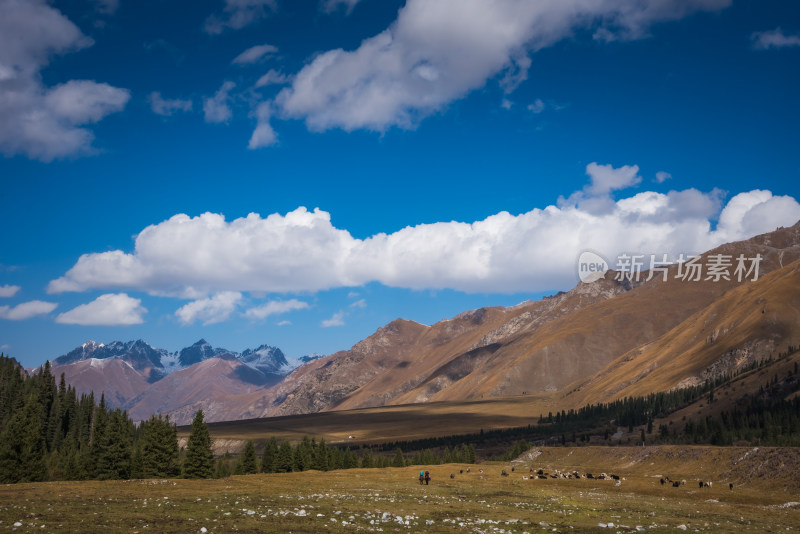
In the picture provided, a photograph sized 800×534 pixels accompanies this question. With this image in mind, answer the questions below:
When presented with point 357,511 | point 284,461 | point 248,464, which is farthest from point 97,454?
point 357,511

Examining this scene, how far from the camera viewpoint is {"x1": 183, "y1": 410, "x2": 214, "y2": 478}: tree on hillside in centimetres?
8788

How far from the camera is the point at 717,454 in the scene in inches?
4117

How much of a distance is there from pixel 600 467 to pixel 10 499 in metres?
130

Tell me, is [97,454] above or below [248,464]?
above

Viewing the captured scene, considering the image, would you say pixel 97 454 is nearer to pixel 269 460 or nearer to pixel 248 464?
pixel 248 464

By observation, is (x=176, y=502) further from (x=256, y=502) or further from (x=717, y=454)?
(x=717, y=454)

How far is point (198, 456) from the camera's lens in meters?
88.7

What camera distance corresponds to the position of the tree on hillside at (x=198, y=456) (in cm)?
8788

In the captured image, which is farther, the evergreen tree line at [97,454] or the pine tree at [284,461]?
the pine tree at [284,461]

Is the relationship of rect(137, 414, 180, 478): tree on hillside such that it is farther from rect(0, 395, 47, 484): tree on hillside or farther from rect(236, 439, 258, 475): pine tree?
rect(236, 439, 258, 475): pine tree

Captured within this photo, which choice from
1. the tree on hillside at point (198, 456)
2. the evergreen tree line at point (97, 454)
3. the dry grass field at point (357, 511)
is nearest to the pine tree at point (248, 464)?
the evergreen tree line at point (97, 454)

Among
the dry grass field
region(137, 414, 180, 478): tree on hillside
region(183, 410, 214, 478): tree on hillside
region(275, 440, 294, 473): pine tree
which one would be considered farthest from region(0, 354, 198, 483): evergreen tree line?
the dry grass field

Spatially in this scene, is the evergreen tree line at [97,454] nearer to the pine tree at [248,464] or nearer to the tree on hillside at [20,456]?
the tree on hillside at [20,456]

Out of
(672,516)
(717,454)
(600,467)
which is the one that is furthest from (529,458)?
(672,516)
